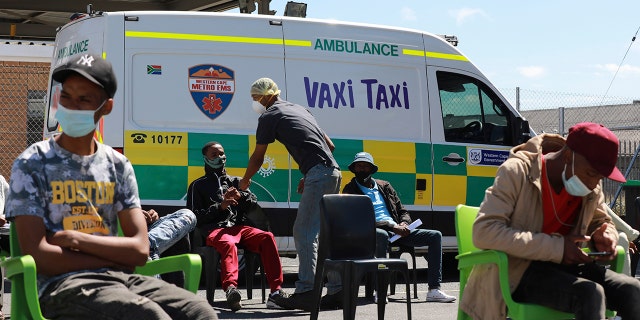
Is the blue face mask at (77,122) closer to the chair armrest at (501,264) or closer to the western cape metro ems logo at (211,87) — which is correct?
the chair armrest at (501,264)

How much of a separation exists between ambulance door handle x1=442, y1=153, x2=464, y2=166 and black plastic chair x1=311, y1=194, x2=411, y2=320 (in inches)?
134

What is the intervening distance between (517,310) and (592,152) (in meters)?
0.74

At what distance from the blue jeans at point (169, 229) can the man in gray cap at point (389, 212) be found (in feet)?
7.24

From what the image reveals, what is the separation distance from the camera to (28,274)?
3.70 meters

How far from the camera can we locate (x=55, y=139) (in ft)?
12.9

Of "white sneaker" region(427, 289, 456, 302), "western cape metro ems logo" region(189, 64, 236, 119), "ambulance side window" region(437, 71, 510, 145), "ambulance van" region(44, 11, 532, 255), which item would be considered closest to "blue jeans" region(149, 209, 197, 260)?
"ambulance van" region(44, 11, 532, 255)

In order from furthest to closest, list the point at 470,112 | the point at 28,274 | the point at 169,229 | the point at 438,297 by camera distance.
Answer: the point at 470,112
the point at 438,297
the point at 169,229
the point at 28,274

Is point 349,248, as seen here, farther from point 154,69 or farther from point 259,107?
point 154,69

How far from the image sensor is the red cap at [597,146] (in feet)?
14.5

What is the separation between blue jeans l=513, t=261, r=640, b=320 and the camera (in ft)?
14.4

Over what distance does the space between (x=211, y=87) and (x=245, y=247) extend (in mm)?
1608

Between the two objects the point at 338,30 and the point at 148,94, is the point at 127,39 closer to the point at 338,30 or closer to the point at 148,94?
the point at 148,94

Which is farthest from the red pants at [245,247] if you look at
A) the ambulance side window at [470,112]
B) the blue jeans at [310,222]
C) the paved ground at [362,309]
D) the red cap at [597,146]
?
the red cap at [597,146]

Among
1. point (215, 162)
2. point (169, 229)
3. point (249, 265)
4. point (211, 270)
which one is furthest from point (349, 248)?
point (215, 162)
